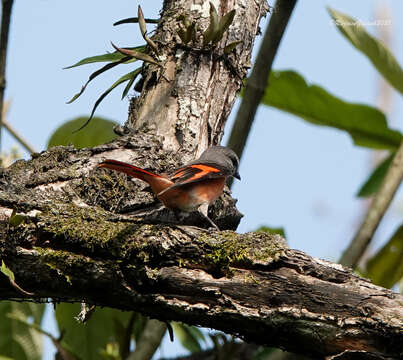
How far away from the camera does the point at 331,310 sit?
2471 mm

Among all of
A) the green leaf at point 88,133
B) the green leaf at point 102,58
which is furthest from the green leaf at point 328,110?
the green leaf at point 102,58

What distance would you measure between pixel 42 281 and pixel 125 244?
0.37 metres

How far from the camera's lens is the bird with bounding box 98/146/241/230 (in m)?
3.29

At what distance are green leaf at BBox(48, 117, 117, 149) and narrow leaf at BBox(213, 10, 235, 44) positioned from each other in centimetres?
145

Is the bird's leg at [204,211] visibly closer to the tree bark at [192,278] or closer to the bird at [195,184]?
the bird at [195,184]

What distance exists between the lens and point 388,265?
16.2ft

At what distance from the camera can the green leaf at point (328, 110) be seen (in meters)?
5.37

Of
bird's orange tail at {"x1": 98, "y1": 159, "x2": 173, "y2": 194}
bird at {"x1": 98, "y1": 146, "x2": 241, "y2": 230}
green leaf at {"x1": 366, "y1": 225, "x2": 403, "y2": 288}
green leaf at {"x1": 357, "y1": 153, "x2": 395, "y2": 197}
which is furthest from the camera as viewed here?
green leaf at {"x1": 357, "y1": 153, "x2": 395, "y2": 197}

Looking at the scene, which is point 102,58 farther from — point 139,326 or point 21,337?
point 21,337

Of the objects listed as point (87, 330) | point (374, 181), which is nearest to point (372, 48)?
point (374, 181)

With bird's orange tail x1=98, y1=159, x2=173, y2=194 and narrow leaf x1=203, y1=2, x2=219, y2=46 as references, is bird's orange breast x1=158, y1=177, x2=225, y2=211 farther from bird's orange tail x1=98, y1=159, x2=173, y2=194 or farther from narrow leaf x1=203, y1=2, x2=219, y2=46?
narrow leaf x1=203, y1=2, x2=219, y2=46

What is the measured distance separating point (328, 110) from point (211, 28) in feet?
7.62

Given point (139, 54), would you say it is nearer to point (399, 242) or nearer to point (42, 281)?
point (42, 281)

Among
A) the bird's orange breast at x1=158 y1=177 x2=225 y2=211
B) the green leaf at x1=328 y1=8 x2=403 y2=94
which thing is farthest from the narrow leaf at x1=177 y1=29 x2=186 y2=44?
the green leaf at x1=328 y1=8 x2=403 y2=94
